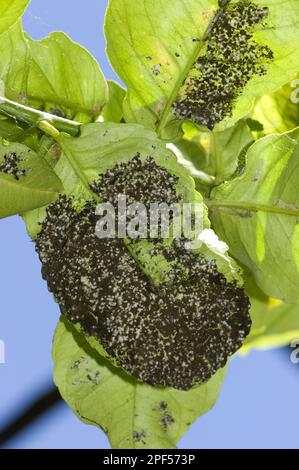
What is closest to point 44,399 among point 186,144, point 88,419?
point 88,419

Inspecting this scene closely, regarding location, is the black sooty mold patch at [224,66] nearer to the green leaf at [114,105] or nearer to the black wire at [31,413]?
the green leaf at [114,105]

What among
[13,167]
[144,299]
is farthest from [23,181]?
[144,299]

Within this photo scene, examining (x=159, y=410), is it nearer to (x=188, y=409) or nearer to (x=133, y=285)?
(x=188, y=409)

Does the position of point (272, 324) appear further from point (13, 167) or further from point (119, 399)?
point (13, 167)

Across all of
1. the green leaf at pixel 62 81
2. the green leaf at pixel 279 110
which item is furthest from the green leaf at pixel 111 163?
the green leaf at pixel 279 110

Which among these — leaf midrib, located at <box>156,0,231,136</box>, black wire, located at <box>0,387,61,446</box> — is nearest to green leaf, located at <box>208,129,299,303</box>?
leaf midrib, located at <box>156,0,231,136</box>

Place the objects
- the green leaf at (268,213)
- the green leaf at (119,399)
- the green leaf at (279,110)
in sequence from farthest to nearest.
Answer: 1. the green leaf at (279,110)
2. the green leaf at (119,399)
3. the green leaf at (268,213)

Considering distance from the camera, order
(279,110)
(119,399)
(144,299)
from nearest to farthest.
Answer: (144,299) → (119,399) → (279,110)
